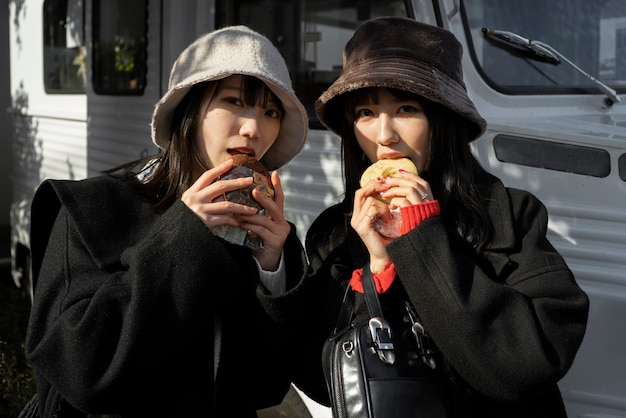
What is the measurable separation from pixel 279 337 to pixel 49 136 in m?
4.10

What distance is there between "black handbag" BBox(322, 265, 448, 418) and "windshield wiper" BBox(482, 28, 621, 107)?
152cm

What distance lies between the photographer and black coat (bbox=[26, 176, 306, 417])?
1.70 meters

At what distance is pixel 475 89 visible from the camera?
2881mm

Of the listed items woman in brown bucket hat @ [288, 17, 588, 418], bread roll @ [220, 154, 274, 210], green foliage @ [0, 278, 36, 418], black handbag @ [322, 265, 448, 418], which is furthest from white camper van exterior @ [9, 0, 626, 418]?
green foliage @ [0, 278, 36, 418]

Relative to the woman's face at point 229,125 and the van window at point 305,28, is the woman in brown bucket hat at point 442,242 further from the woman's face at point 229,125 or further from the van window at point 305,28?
the van window at point 305,28

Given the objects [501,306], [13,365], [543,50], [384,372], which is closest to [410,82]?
[501,306]

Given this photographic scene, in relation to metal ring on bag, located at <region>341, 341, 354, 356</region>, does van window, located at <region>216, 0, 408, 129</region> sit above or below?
above

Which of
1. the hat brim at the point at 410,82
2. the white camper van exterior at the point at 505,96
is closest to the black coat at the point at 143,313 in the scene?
the hat brim at the point at 410,82

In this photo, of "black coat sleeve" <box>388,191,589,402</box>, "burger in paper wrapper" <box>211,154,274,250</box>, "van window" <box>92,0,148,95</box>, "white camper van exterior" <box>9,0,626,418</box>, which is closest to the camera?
"black coat sleeve" <box>388,191,589,402</box>

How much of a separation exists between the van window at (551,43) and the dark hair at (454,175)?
969mm

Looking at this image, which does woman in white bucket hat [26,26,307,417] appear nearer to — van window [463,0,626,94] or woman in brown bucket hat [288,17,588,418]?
woman in brown bucket hat [288,17,588,418]

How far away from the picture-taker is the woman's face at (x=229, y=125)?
6.41 ft

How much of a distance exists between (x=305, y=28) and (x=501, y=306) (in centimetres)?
256

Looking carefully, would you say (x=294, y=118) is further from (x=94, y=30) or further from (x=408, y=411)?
(x=94, y=30)
